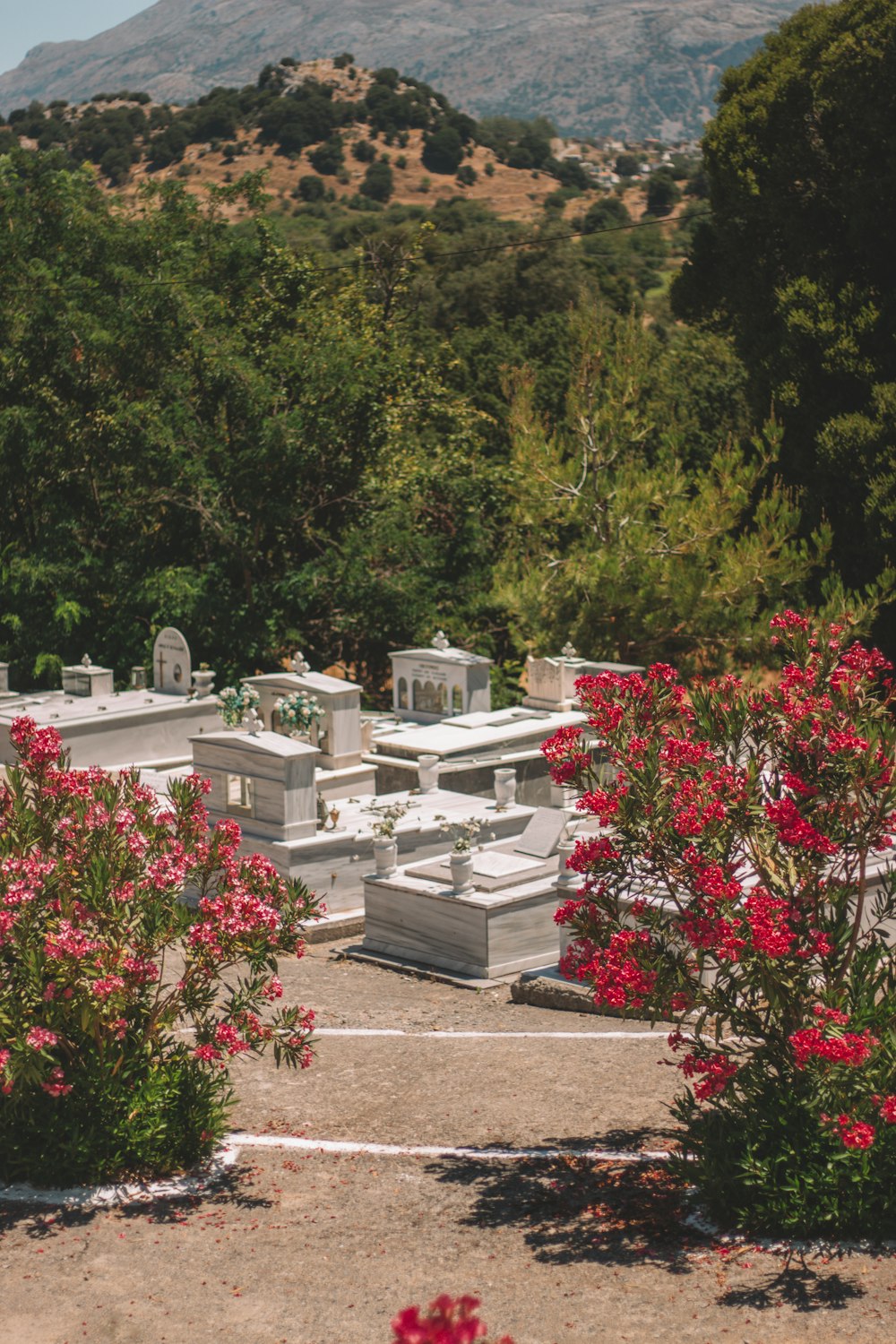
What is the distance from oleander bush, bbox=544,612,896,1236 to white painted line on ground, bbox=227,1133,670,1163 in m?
0.81

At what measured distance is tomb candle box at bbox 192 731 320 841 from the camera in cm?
1549

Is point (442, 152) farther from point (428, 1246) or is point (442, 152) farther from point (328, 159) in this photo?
point (428, 1246)

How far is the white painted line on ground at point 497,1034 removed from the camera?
36.4ft

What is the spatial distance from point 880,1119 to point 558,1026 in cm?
447

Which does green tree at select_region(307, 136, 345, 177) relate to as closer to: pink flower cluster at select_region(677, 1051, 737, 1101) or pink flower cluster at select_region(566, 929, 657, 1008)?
pink flower cluster at select_region(566, 929, 657, 1008)

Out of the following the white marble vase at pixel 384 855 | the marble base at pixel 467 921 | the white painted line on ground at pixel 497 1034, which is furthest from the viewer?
the white marble vase at pixel 384 855

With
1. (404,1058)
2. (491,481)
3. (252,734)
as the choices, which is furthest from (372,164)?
(404,1058)

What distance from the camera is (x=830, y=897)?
25.0 feet

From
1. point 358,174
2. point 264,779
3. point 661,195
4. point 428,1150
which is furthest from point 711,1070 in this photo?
point 358,174

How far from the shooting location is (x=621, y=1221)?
764cm

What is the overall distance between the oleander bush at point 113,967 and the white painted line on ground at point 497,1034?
2.59m

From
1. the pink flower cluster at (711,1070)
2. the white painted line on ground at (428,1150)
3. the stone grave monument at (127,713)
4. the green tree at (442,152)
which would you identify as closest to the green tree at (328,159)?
the green tree at (442,152)

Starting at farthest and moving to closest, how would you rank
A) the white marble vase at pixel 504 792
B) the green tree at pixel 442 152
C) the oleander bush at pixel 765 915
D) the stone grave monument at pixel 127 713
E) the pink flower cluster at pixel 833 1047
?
1. the green tree at pixel 442 152
2. the stone grave monument at pixel 127 713
3. the white marble vase at pixel 504 792
4. the oleander bush at pixel 765 915
5. the pink flower cluster at pixel 833 1047

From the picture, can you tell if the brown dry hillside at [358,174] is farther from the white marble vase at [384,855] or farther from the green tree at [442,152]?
the white marble vase at [384,855]
